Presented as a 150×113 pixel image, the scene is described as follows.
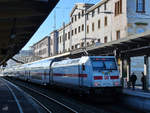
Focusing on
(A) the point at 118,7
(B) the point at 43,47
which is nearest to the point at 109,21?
(A) the point at 118,7

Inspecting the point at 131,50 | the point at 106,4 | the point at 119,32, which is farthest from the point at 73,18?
the point at 131,50

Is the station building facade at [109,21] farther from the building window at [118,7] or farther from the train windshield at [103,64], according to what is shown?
the train windshield at [103,64]

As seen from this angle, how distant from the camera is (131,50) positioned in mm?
20719

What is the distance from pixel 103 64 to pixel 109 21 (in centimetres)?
2483

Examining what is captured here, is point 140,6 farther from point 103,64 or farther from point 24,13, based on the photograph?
point 24,13

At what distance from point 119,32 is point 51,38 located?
37008 mm

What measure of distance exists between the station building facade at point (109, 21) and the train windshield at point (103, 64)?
538 inches

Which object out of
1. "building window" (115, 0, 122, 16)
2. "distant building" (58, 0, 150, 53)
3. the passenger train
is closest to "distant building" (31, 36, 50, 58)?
"distant building" (58, 0, 150, 53)

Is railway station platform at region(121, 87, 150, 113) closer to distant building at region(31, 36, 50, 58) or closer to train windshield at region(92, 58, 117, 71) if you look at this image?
train windshield at region(92, 58, 117, 71)

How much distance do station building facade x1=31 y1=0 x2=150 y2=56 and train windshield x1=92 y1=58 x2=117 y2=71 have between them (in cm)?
1366

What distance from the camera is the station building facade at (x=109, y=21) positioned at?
37656 millimetres

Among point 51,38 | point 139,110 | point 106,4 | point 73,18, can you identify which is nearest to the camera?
point 139,110

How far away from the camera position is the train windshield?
16953mm

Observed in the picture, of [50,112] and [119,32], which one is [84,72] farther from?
[119,32]
